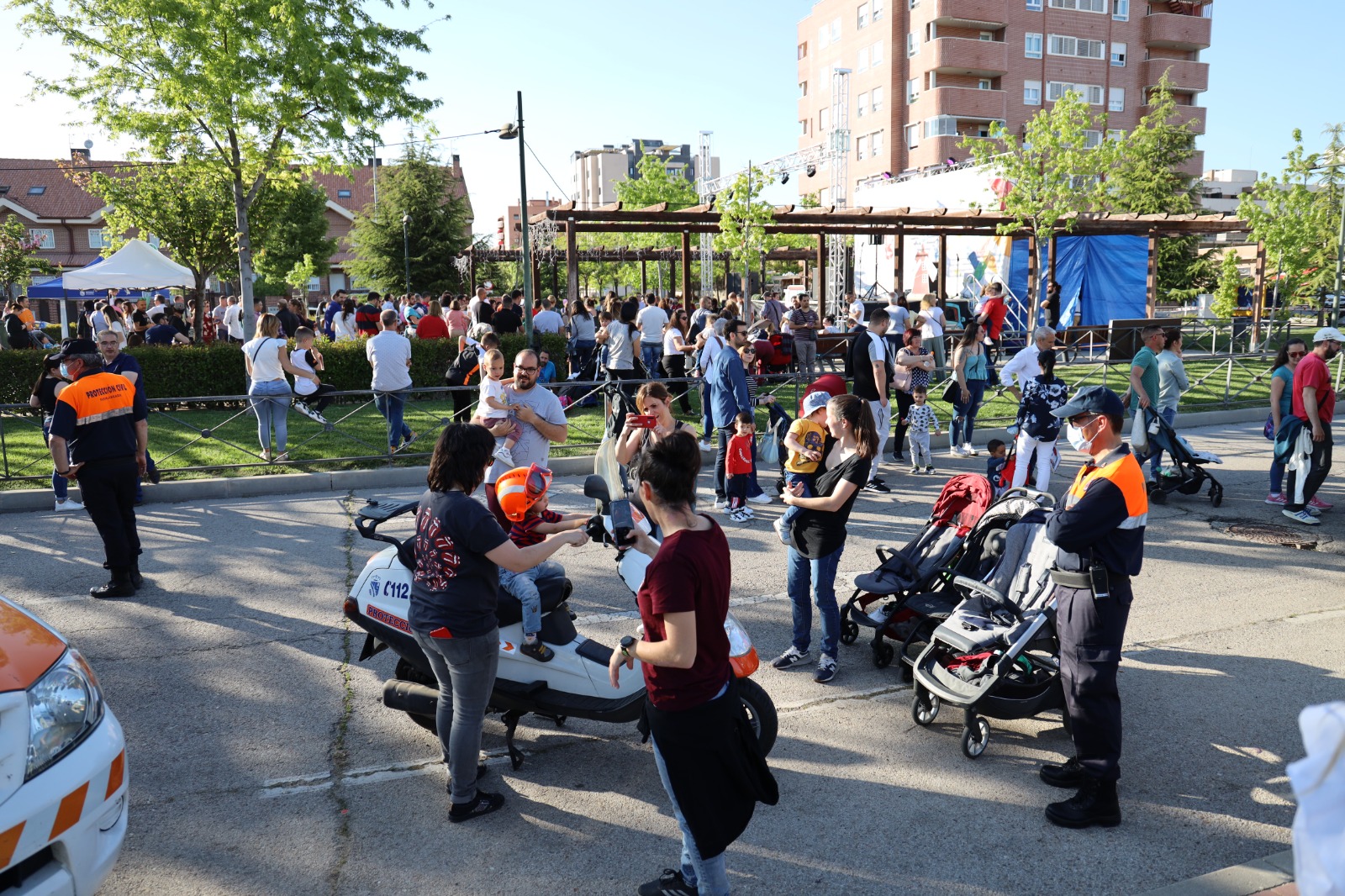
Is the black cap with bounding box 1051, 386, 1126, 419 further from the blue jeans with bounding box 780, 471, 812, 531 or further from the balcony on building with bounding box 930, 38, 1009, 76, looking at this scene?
the balcony on building with bounding box 930, 38, 1009, 76

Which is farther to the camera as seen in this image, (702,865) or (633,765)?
(633,765)

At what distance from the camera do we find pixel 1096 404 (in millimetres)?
4250

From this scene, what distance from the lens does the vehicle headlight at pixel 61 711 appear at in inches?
121

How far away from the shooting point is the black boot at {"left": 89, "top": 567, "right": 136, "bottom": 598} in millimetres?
7207

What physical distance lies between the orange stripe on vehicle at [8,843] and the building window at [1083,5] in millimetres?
61219

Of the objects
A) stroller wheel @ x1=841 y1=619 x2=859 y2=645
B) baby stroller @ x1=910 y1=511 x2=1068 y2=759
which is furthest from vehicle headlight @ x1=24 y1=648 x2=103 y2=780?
stroller wheel @ x1=841 y1=619 x2=859 y2=645

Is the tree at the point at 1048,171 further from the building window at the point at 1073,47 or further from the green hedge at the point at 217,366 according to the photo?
the building window at the point at 1073,47

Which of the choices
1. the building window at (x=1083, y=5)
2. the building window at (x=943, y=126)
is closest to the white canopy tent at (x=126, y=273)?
the building window at (x=943, y=126)

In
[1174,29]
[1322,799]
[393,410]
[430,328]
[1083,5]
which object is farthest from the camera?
[1174,29]

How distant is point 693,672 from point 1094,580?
6.26ft

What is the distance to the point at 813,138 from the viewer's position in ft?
215

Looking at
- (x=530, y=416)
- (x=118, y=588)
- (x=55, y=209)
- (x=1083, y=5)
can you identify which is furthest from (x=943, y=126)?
(x=55, y=209)

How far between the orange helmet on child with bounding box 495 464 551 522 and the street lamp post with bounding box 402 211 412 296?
128ft

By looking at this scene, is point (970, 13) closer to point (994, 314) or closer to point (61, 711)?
point (994, 314)
